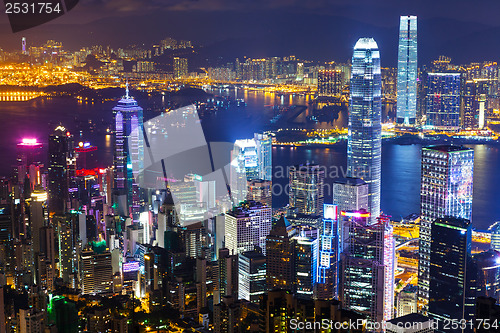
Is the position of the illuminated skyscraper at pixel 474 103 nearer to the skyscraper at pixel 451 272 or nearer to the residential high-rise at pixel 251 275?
the skyscraper at pixel 451 272

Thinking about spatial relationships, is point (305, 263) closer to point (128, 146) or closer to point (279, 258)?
point (279, 258)

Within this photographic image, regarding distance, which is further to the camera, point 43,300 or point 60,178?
point 60,178

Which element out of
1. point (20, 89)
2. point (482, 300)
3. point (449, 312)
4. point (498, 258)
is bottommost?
point (449, 312)

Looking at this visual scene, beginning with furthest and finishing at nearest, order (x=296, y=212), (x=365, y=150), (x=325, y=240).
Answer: (x=365, y=150)
(x=296, y=212)
(x=325, y=240)

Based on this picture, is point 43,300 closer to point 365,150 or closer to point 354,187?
point 354,187

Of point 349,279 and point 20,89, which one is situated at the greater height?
point 20,89

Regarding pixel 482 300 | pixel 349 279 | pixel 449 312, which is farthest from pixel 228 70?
pixel 482 300

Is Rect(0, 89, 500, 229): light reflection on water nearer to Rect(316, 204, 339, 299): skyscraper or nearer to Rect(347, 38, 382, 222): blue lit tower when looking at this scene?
Rect(347, 38, 382, 222): blue lit tower
